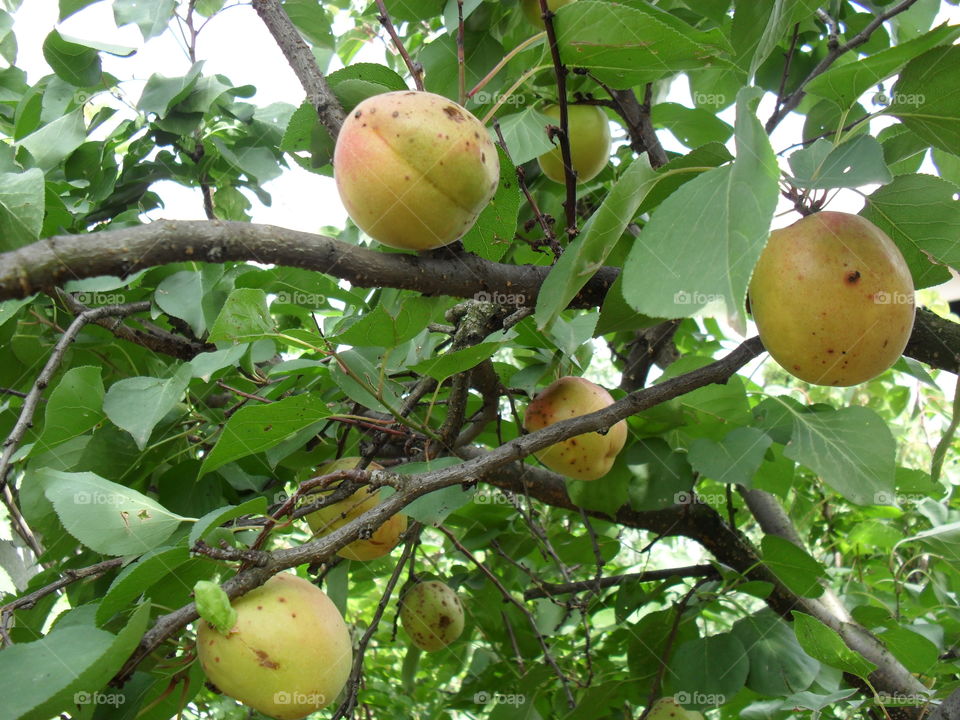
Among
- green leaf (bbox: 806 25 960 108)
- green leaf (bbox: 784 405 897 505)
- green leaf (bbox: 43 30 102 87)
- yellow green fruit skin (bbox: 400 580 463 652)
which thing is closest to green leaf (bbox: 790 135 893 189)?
green leaf (bbox: 806 25 960 108)

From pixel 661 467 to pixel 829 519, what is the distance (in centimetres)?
142

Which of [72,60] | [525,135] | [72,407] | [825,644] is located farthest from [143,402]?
[825,644]

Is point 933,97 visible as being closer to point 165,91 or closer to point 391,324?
point 391,324

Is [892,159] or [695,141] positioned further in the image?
[695,141]

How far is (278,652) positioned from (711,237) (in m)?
0.87

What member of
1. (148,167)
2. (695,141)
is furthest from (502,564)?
(148,167)

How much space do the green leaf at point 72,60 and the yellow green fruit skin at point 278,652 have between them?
171 centimetres

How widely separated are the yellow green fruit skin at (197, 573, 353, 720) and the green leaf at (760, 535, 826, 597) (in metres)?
1.23

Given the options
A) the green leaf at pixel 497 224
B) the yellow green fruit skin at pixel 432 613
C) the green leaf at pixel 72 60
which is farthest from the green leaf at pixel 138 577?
the green leaf at pixel 72 60

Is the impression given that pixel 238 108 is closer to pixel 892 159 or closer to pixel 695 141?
pixel 695 141

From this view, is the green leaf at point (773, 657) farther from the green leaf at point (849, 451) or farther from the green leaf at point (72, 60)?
the green leaf at point (72, 60)

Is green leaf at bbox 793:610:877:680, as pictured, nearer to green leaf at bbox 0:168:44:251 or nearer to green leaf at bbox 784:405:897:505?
green leaf at bbox 784:405:897:505

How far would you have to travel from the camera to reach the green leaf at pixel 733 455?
1.90m

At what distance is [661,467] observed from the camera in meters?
2.12
